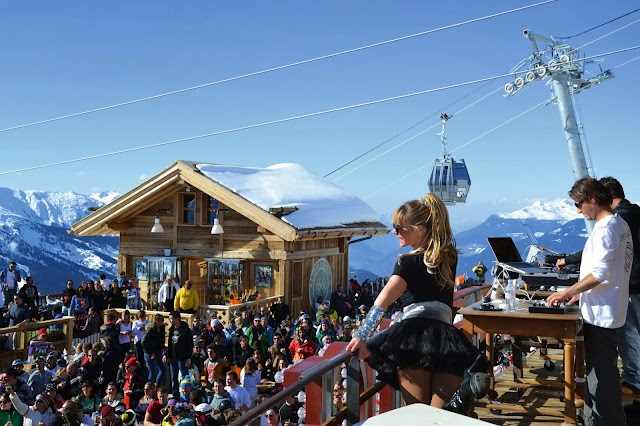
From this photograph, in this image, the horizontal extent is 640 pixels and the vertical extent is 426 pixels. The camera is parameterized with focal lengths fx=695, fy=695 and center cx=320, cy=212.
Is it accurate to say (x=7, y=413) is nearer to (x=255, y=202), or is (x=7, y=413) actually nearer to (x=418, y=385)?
(x=418, y=385)

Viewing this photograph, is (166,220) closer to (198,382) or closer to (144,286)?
(144,286)

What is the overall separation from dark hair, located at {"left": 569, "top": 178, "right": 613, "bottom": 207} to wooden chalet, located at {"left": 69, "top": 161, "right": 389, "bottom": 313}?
632 inches

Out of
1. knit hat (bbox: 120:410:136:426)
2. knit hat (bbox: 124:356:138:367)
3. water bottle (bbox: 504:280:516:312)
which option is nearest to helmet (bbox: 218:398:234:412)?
knit hat (bbox: 120:410:136:426)

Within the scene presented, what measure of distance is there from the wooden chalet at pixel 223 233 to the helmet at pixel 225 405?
10.6m

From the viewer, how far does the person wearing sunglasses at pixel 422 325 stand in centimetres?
403

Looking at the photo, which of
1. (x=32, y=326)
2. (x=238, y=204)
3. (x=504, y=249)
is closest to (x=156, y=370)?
(x=32, y=326)

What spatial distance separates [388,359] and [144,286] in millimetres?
20228

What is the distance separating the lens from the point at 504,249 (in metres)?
7.64

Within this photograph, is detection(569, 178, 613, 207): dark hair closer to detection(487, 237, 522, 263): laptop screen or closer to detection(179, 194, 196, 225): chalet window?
detection(487, 237, 522, 263): laptop screen

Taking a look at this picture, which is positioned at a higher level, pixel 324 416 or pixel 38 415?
pixel 324 416

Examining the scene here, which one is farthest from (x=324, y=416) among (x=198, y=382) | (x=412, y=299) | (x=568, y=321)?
(x=198, y=382)

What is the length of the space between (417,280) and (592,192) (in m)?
1.53

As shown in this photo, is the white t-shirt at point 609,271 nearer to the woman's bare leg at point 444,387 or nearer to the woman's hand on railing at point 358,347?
the woman's bare leg at point 444,387

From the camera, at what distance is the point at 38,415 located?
10.7m
